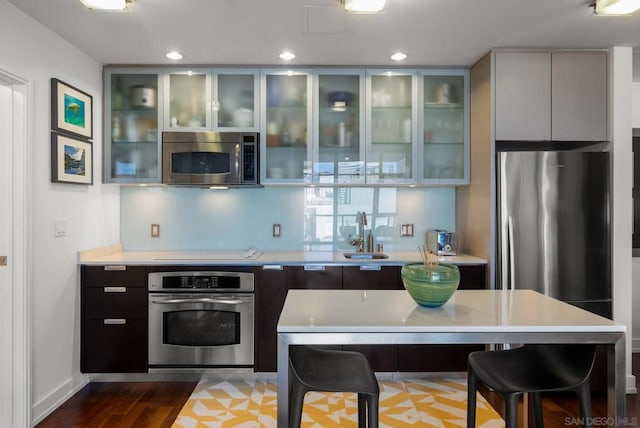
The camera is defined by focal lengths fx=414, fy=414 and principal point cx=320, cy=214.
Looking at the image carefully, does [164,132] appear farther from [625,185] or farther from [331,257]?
[625,185]

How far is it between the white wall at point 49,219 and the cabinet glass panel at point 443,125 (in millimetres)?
2652

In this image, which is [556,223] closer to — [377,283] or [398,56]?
[377,283]

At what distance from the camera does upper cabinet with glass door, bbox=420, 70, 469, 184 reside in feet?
11.2

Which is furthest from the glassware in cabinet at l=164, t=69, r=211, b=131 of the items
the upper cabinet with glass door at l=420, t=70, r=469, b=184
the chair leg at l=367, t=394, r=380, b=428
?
the chair leg at l=367, t=394, r=380, b=428

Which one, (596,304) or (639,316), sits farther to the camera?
(639,316)

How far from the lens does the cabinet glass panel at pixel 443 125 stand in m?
3.42

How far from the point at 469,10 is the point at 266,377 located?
2.84 m

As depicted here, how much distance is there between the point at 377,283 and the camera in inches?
122

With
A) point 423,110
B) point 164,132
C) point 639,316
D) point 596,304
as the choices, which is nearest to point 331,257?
point 423,110

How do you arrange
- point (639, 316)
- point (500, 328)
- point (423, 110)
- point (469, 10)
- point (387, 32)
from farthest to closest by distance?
1. point (639, 316)
2. point (423, 110)
3. point (387, 32)
4. point (469, 10)
5. point (500, 328)

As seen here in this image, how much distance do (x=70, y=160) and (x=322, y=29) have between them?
1.93m

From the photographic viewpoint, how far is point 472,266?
3096mm

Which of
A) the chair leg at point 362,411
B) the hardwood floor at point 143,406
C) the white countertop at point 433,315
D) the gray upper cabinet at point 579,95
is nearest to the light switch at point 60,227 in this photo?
the hardwood floor at point 143,406

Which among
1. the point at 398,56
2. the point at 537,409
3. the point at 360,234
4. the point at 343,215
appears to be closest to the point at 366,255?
the point at 360,234
